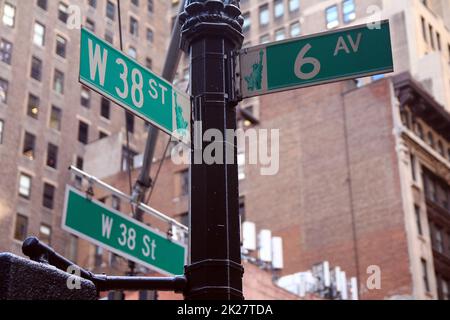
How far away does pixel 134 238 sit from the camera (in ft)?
33.9

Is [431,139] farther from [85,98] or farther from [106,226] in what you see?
[106,226]

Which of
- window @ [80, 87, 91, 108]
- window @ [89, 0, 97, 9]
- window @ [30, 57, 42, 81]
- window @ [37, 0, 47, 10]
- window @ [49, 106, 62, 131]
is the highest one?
window @ [80, 87, 91, 108]

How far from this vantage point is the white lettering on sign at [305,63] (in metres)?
6.44

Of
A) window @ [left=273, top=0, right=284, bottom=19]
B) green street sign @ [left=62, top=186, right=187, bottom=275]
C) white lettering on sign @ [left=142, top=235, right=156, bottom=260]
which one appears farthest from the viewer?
window @ [left=273, top=0, right=284, bottom=19]

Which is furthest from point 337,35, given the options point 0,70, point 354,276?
point 354,276

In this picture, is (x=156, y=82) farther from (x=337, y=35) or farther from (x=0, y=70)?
(x=0, y=70)

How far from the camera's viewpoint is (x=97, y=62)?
6043 millimetres

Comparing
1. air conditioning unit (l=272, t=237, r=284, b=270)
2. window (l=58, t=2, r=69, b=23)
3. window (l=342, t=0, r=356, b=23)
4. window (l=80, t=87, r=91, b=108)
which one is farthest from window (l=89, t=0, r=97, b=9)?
air conditioning unit (l=272, t=237, r=284, b=270)

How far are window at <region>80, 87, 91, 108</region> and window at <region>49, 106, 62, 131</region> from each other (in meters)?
1.79

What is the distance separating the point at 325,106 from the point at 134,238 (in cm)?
4305

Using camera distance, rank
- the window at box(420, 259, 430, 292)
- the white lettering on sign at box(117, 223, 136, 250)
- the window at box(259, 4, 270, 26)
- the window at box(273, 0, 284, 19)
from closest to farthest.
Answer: the white lettering on sign at box(117, 223, 136, 250) < the window at box(420, 259, 430, 292) < the window at box(273, 0, 284, 19) < the window at box(259, 4, 270, 26)

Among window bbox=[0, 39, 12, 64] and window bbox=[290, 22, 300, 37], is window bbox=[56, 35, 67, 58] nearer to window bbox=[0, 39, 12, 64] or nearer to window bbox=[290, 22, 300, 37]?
window bbox=[0, 39, 12, 64]

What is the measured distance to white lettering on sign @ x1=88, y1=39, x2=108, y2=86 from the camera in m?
5.95

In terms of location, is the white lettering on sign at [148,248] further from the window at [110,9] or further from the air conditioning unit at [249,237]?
the air conditioning unit at [249,237]
